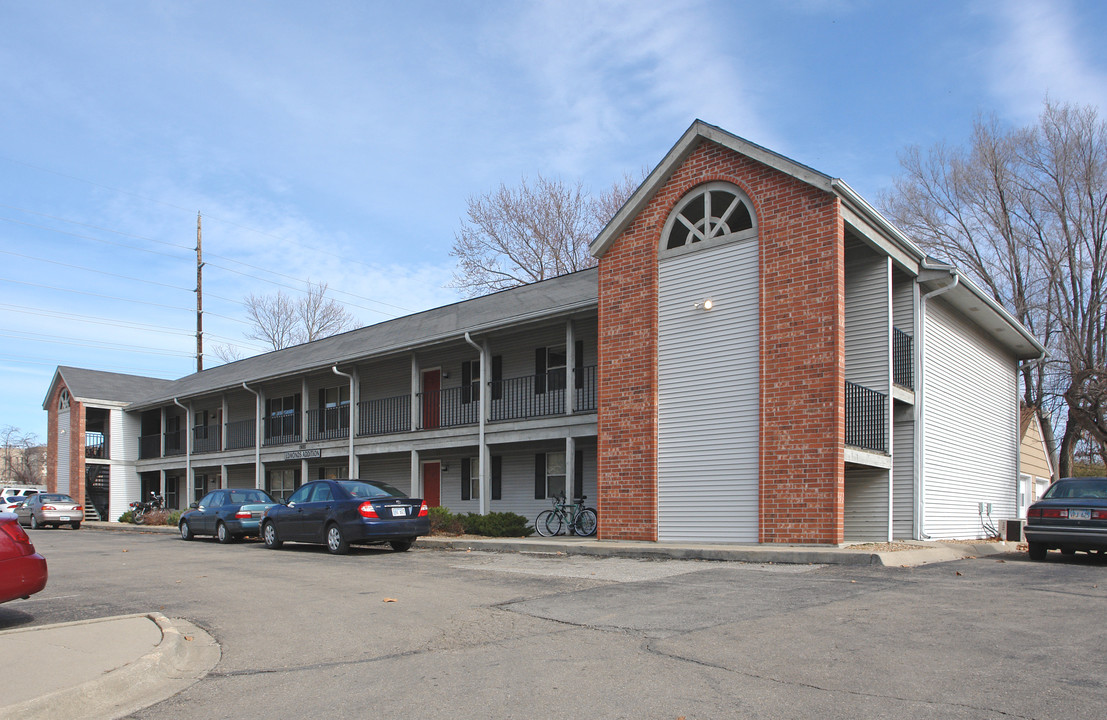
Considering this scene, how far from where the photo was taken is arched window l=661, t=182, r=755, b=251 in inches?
627

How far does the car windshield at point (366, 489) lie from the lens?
1614cm

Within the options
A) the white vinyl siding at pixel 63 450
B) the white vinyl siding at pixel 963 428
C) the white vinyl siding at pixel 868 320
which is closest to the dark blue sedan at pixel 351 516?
the white vinyl siding at pixel 868 320

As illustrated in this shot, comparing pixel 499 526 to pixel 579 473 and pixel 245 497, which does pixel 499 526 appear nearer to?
pixel 579 473

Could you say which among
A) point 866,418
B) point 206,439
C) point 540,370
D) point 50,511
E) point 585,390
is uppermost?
point 540,370

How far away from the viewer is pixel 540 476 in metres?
22.9

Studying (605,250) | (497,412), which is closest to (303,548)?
(497,412)

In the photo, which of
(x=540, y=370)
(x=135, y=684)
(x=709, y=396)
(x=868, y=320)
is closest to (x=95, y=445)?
(x=540, y=370)

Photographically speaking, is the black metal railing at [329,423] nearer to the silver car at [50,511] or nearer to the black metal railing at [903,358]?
the silver car at [50,511]

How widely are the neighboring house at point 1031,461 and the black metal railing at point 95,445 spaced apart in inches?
1516

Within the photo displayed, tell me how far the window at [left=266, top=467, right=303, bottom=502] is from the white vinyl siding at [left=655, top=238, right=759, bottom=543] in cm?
2076

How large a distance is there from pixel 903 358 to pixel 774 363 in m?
3.60

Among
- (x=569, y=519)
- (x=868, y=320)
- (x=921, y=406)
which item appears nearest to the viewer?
(x=868, y=320)

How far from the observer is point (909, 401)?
16.6 m

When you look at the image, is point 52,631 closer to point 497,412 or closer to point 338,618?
point 338,618
